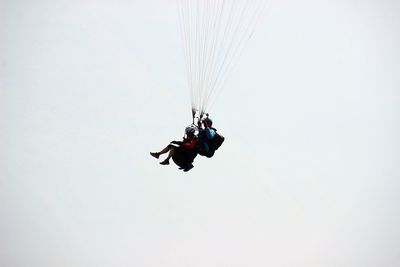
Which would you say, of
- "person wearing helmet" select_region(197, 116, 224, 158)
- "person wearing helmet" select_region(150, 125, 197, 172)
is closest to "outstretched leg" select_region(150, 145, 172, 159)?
"person wearing helmet" select_region(150, 125, 197, 172)

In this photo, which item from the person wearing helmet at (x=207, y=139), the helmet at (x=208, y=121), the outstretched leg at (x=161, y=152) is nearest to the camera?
the outstretched leg at (x=161, y=152)

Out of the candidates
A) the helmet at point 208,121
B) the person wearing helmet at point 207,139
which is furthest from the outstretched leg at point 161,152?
the helmet at point 208,121

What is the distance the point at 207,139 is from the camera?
65.6ft

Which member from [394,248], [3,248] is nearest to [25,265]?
[3,248]

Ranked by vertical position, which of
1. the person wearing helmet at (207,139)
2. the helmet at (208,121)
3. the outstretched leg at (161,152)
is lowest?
the outstretched leg at (161,152)

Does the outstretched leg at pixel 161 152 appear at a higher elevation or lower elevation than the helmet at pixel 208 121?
lower

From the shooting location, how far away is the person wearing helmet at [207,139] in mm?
19906

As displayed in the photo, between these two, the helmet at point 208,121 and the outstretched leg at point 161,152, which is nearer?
the outstretched leg at point 161,152

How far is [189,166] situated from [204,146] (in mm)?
957

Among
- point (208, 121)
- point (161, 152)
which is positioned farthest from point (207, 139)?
point (161, 152)

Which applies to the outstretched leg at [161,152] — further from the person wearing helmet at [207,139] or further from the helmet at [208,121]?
the helmet at [208,121]

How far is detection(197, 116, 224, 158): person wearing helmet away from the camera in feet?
65.3

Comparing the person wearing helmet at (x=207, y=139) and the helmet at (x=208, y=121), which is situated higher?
the helmet at (x=208, y=121)

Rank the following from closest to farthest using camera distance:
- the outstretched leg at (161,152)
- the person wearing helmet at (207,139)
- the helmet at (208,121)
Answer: the outstretched leg at (161,152) → the person wearing helmet at (207,139) → the helmet at (208,121)
